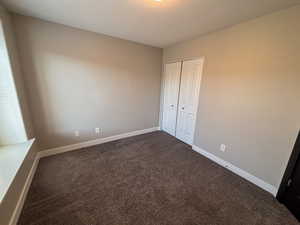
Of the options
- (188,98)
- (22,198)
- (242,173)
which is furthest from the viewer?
(188,98)

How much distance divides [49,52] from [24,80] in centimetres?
62

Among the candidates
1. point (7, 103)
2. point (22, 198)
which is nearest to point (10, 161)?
point (22, 198)

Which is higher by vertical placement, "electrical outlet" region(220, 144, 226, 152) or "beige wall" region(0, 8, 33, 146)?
"beige wall" region(0, 8, 33, 146)

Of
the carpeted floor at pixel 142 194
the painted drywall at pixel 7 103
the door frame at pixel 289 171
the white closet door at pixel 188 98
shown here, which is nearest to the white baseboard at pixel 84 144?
the carpeted floor at pixel 142 194

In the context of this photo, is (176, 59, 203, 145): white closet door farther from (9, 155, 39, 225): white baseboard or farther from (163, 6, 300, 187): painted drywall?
(9, 155, 39, 225): white baseboard

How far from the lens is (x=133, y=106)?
3.36 m

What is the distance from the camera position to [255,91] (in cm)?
186

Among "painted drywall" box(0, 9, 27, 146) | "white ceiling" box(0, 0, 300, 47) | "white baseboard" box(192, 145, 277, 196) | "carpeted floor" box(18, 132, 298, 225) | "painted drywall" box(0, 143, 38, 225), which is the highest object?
"white ceiling" box(0, 0, 300, 47)

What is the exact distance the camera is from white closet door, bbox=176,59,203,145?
277 centimetres

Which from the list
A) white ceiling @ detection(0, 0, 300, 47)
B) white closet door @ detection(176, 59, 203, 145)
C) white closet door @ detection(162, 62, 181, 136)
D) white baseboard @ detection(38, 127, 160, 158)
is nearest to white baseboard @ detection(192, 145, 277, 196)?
white closet door @ detection(176, 59, 203, 145)

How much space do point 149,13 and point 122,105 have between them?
6.53 feet

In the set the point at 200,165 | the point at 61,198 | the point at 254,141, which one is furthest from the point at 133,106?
the point at 254,141

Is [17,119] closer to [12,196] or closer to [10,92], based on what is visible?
[10,92]

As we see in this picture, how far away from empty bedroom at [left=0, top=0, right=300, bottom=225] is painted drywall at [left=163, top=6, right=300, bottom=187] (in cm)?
1
